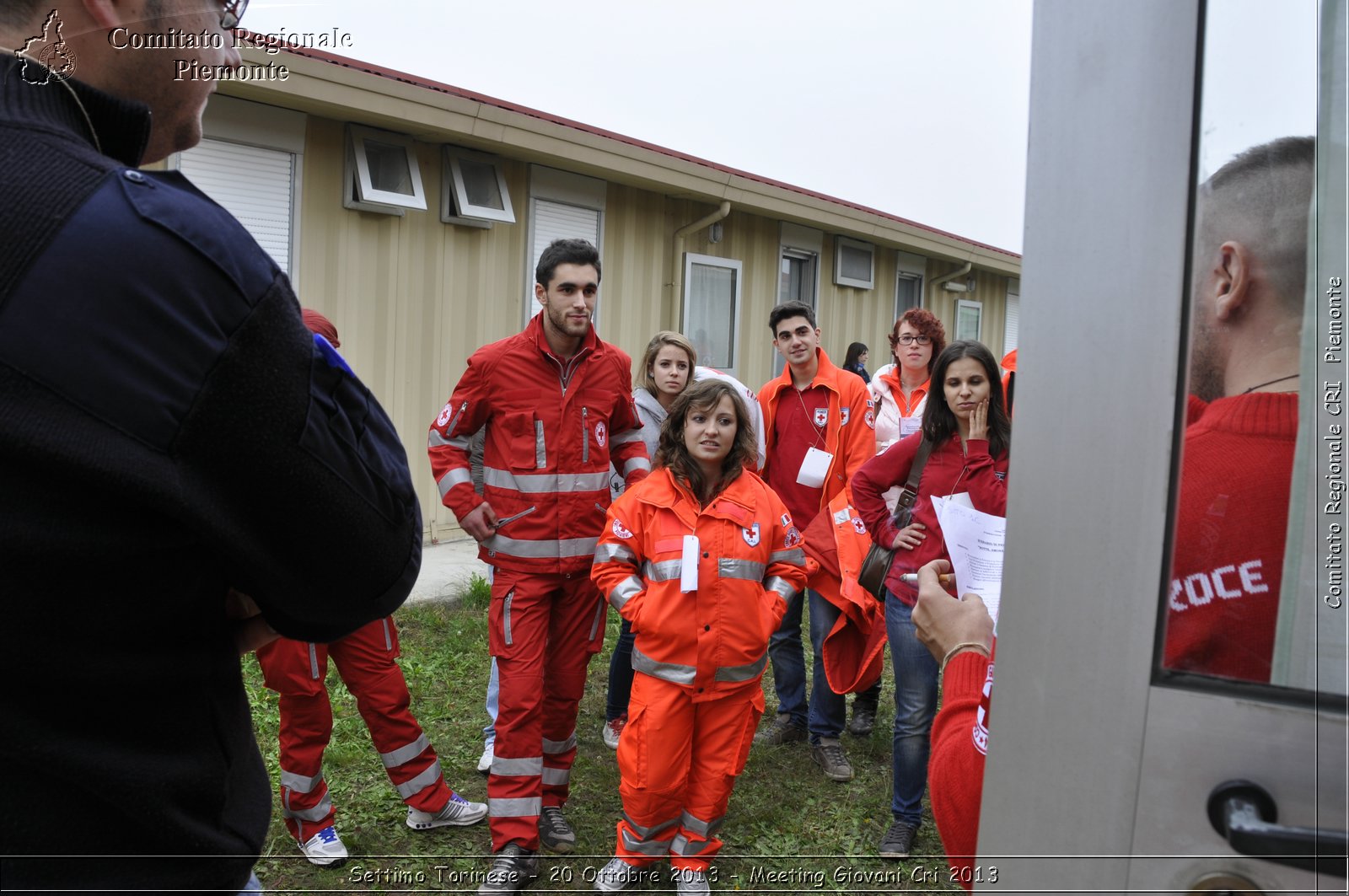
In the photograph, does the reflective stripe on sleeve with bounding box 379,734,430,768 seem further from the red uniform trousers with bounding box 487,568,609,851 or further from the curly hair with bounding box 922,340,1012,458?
the curly hair with bounding box 922,340,1012,458

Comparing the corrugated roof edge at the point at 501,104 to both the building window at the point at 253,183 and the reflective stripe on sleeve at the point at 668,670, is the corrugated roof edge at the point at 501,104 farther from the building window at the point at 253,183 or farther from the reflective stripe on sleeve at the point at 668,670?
the reflective stripe on sleeve at the point at 668,670

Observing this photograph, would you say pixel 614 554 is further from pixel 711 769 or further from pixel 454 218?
pixel 454 218

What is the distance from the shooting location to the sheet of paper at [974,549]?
7.59 ft

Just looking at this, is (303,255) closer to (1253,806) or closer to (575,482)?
(575,482)

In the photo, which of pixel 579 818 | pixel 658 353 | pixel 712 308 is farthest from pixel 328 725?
pixel 712 308

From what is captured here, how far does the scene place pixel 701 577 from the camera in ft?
11.2

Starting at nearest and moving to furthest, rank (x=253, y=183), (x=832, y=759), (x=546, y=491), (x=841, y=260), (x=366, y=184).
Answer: (x=546, y=491) < (x=832, y=759) < (x=253, y=183) < (x=366, y=184) < (x=841, y=260)

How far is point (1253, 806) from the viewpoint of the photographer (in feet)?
2.86

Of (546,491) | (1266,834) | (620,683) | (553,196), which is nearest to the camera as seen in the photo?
(1266,834)

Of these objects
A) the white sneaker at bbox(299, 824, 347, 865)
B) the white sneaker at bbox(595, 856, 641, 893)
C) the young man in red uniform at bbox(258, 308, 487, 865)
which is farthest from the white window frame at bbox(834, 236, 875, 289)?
the white sneaker at bbox(299, 824, 347, 865)

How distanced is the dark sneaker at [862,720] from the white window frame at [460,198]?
4.80 metres

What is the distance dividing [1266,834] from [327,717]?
336 centimetres

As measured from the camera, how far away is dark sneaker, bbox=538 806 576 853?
12.4 feet

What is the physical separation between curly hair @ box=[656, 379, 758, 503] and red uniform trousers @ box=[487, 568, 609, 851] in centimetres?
64
